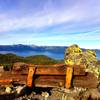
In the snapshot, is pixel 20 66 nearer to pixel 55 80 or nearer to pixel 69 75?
pixel 55 80

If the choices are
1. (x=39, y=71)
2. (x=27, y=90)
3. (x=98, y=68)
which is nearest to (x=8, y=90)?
(x=27, y=90)

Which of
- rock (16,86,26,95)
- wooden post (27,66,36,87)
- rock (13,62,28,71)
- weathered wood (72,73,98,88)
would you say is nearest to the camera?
weathered wood (72,73,98,88)

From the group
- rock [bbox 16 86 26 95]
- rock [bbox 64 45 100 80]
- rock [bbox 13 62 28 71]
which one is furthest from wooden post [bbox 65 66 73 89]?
rock [bbox 64 45 100 80]

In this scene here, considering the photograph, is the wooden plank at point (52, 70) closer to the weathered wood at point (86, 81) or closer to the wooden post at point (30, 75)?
the wooden post at point (30, 75)

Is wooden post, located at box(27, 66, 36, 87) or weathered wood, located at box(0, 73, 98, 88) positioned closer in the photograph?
weathered wood, located at box(0, 73, 98, 88)

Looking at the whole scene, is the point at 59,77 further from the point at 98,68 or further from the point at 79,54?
the point at 79,54

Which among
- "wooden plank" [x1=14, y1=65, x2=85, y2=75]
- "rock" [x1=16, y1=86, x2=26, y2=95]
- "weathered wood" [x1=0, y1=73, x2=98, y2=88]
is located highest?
"wooden plank" [x1=14, y1=65, x2=85, y2=75]

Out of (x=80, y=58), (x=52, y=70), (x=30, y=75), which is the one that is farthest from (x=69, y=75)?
(x=80, y=58)

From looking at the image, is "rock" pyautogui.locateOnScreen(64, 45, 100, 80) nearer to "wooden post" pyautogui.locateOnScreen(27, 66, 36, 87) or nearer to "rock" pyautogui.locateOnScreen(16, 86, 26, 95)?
"rock" pyautogui.locateOnScreen(16, 86, 26, 95)

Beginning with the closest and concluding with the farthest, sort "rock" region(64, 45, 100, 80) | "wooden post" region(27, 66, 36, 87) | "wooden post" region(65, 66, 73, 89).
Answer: "wooden post" region(65, 66, 73, 89) → "wooden post" region(27, 66, 36, 87) → "rock" region(64, 45, 100, 80)

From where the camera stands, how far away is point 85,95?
670 inches

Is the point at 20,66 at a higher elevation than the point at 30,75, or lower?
higher

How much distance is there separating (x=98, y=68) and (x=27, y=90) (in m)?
21.1

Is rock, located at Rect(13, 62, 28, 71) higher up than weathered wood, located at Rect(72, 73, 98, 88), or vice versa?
rock, located at Rect(13, 62, 28, 71)
